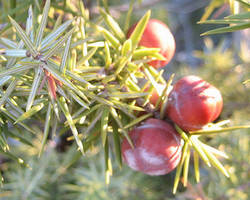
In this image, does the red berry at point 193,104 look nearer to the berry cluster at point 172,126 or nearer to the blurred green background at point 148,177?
the berry cluster at point 172,126

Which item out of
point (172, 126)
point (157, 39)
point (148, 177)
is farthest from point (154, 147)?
point (148, 177)

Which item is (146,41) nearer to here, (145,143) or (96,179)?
(145,143)

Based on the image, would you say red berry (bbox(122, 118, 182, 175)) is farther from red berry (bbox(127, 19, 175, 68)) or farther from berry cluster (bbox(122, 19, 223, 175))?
red berry (bbox(127, 19, 175, 68))

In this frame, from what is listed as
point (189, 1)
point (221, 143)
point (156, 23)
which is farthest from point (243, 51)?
point (189, 1)

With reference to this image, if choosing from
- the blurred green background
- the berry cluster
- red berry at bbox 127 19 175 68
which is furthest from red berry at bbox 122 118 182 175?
the blurred green background

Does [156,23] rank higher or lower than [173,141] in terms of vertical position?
higher
